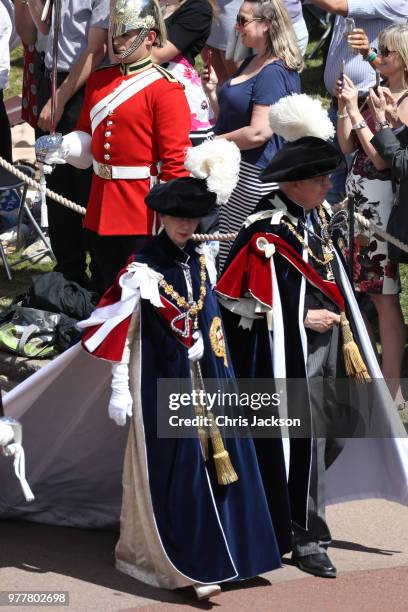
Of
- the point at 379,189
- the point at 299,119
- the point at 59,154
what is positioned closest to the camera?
the point at 299,119

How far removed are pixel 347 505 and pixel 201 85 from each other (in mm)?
2662

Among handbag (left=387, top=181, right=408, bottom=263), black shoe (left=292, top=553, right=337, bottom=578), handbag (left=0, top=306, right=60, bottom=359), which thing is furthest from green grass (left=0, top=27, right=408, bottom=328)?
black shoe (left=292, top=553, right=337, bottom=578)

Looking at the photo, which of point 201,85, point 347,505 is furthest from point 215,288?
point 201,85

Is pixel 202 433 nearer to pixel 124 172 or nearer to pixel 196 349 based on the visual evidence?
pixel 196 349

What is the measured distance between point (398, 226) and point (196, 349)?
6.23 ft

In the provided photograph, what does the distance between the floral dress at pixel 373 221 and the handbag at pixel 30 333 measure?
1719 mm

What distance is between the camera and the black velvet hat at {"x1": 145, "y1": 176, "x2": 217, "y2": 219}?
526 cm

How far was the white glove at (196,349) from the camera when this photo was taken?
5336 millimetres

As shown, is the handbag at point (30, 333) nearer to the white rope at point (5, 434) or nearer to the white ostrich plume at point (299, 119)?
the white ostrich plume at point (299, 119)

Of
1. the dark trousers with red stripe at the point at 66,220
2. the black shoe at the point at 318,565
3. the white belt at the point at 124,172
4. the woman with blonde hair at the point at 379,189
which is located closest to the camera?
the black shoe at the point at 318,565

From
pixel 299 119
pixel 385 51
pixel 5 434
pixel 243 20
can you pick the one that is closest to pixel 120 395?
pixel 5 434

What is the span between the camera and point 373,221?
7.01 meters

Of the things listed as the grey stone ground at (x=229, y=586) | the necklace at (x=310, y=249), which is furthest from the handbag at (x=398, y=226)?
the grey stone ground at (x=229, y=586)

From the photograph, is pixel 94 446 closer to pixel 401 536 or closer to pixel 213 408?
pixel 213 408
